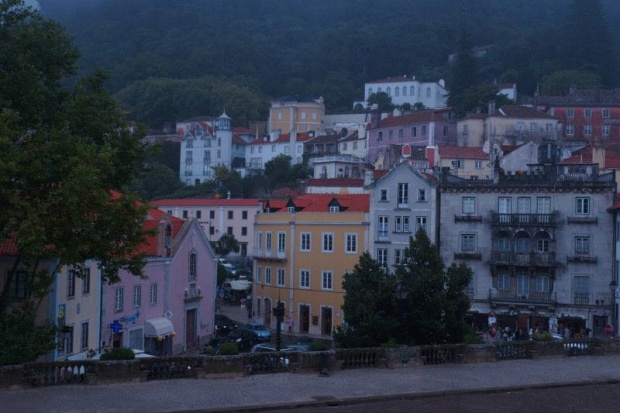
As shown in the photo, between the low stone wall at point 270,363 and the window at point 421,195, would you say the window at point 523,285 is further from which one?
the low stone wall at point 270,363

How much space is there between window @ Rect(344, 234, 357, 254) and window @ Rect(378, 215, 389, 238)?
1.60 m

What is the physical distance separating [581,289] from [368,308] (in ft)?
75.9

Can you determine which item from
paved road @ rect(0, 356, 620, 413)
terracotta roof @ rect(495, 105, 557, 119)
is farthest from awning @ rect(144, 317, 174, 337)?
terracotta roof @ rect(495, 105, 557, 119)

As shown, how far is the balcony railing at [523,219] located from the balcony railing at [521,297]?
395 cm

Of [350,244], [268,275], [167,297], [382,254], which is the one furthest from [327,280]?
[167,297]

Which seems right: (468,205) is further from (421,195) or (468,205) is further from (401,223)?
(401,223)

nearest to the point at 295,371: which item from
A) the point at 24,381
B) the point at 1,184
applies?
the point at 24,381

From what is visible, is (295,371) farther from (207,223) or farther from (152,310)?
(207,223)

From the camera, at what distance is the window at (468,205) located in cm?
5353

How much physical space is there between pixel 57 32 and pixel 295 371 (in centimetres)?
1209

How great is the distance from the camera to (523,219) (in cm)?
5209

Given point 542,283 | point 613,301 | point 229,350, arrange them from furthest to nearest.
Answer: point 542,283, point 613,301, point 229,350

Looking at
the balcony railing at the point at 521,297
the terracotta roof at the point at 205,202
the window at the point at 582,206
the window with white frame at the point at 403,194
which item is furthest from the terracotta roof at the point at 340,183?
the window at the point at 582,206

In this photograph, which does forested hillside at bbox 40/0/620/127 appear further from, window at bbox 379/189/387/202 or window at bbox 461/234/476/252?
window at bbox 461/234/476/252
